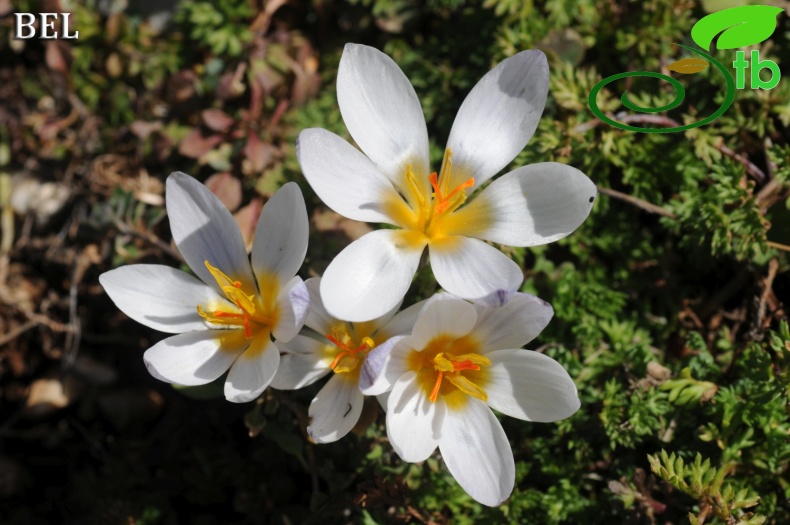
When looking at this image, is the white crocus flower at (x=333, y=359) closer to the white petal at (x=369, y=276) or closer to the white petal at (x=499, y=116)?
the white petal at (x=369, y=276)

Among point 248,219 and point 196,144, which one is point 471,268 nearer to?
point 248,219

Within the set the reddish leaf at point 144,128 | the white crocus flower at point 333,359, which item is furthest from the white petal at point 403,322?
the reddish leaf at point 144,128

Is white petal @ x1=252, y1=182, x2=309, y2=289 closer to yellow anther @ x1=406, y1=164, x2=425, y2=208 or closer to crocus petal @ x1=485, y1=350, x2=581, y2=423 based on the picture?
yellow anther @ x1=406, y1=164, x2=425, y2=208

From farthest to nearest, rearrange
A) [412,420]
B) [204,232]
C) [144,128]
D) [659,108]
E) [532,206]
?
[144,128], [659,108], [204,232], [532,206], [412,420]

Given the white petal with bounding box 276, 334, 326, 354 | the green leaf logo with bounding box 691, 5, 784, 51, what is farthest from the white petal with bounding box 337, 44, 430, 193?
the green leaf logo with bounding box 691, 5, 784, 51

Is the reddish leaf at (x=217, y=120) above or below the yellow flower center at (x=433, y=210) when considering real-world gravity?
below

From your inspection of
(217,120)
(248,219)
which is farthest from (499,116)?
(217,120)
